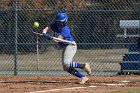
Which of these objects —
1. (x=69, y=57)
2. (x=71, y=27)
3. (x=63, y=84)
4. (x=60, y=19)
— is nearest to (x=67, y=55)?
(x=69, y=57)

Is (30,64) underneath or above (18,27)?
underneath

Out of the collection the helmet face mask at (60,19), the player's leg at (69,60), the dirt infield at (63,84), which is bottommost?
the dirt infield at (63,84)

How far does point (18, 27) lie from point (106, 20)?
2730 mm

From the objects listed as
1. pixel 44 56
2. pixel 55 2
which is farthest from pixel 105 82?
pixel 44 56

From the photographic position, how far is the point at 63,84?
12734 mm

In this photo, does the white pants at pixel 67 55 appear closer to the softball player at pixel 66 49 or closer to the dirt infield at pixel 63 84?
the softball player at pixel 66 49

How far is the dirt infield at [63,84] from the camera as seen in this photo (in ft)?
37.8

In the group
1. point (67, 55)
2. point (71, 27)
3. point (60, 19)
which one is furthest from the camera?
A: point (71, 27)

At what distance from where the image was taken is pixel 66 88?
1190 cm

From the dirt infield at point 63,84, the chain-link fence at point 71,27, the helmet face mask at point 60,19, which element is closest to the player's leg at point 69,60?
the dirt infield at point 63,84

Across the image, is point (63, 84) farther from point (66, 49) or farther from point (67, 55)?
point (66, 49)

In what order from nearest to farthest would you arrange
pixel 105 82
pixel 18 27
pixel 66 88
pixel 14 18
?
1. pixel 66 88
2. pixel 105 82
3. pixel 14 18
4. pixel 18 27

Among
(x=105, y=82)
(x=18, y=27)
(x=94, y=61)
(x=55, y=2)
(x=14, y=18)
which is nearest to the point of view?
(x=105, y=82)

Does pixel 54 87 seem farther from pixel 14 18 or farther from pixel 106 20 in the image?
pixel 106 20
